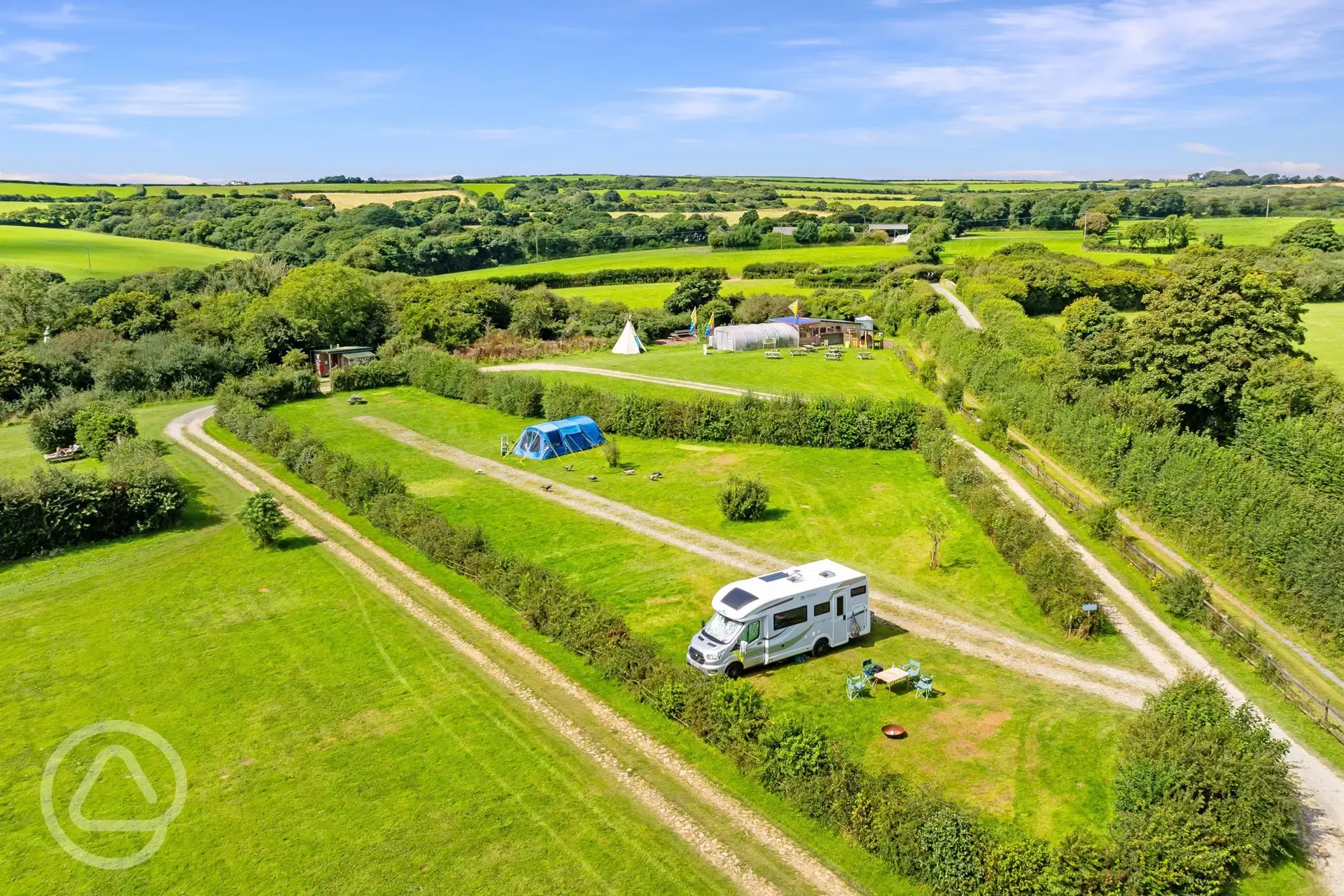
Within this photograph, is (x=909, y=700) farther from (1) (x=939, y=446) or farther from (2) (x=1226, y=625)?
(1) (x=939, y=446)

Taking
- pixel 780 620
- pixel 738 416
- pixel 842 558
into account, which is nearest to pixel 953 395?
pixel 738 416

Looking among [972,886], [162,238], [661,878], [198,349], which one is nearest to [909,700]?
[972,886]

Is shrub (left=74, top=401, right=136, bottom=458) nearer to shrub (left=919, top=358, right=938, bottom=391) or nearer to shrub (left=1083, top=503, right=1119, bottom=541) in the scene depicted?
shrub (left=1083, top=503, right=1119, bottom=541)

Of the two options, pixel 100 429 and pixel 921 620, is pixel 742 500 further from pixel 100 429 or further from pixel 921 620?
pixel 100 429

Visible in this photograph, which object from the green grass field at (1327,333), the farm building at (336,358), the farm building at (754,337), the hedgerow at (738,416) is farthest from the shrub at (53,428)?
the green grass field at (1327,333)

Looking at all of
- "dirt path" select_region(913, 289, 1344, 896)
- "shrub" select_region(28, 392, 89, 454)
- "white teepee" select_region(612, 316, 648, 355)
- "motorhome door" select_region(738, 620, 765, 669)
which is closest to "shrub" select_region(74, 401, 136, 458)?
"shrub" select_region(28, 392, 89, 454)

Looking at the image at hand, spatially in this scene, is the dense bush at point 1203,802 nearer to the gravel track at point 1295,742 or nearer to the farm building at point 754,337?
the gravel track at point 1295,742
